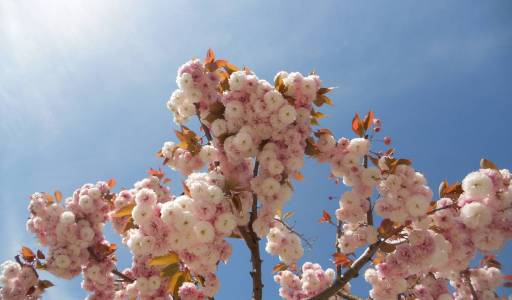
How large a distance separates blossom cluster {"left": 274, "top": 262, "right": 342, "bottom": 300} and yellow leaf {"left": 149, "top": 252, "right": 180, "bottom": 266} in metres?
3.40

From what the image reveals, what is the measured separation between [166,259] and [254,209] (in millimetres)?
1201

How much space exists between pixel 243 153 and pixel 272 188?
536 mm

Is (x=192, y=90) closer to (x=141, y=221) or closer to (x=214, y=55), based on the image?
(x=214, y=55)

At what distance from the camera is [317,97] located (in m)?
4.96

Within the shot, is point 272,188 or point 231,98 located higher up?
point 231,98

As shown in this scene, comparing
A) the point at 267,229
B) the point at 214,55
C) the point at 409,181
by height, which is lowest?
the point at 267,229

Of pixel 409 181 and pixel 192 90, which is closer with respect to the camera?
pixel 409 181

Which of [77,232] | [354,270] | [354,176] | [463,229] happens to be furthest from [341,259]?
[77,232]

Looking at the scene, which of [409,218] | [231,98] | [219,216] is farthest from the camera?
[231,98]

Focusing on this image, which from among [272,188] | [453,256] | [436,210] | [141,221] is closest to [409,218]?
[436,210]

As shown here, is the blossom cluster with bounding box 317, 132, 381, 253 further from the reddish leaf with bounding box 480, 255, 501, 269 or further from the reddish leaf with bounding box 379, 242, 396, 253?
the reddish leaf with bounding box 480, 255, 501, 269

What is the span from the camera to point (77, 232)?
545 centimetres

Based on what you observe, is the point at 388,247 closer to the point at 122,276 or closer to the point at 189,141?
the point at 189,141

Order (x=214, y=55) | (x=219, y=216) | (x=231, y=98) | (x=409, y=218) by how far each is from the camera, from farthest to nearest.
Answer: (x=214, y=55)
(x=231, y=98)
(x=409, y=218)
(x=219, y=216)
